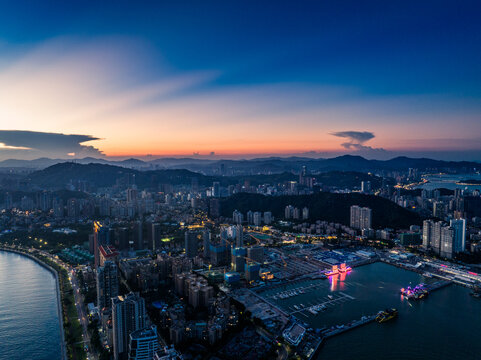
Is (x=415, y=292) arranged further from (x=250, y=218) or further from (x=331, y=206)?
(x=250, y=218)

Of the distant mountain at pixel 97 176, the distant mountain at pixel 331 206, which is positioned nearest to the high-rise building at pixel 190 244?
the distant mountain at pixel 331 206

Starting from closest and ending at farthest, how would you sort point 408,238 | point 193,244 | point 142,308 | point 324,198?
point 142,308 < point 193,244 < point 408,238 < point 324,198

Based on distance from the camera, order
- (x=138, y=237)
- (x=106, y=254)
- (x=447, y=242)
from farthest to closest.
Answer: (x=138, y=237)
(x=447, y=242)
(x=106, y=254)

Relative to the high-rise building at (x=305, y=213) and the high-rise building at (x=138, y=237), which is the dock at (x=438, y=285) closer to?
the high-rise building at (x=305, y=213)

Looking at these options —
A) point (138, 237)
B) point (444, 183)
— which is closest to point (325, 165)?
point (444, 183)

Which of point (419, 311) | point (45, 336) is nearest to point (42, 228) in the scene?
point (45, 336)

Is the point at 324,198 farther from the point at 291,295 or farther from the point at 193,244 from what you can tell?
the point at 291,295
